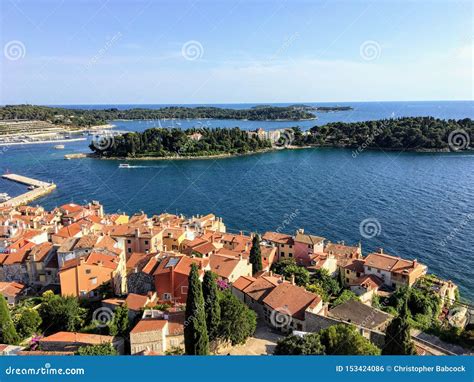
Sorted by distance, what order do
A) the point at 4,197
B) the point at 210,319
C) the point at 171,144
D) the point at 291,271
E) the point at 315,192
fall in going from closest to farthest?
the point at 210,319, the point at 291,271, the point at 315,192, the point at 4,197, the point at 171,144

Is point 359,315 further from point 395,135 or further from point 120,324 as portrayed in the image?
point 395,135

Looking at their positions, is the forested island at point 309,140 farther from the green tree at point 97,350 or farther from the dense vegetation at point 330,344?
the dense vegetation at point 330,344

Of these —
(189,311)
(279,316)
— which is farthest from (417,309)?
(189,311)

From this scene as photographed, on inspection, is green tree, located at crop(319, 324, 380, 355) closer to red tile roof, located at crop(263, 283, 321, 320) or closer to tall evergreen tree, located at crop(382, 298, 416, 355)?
tall evergreen tree, located at crop(382, 298, 416, 355)

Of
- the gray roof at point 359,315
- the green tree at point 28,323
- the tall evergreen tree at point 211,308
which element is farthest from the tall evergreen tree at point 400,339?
the green tree at point 28,323

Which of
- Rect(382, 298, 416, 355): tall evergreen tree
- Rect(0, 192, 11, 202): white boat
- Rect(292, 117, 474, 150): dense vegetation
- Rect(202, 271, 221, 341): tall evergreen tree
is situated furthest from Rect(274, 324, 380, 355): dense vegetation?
Rect(292, 117, 474, 150): dense vegetation

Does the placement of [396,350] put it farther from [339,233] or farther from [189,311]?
[339,233]

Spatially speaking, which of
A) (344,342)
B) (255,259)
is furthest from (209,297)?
(255,259)
